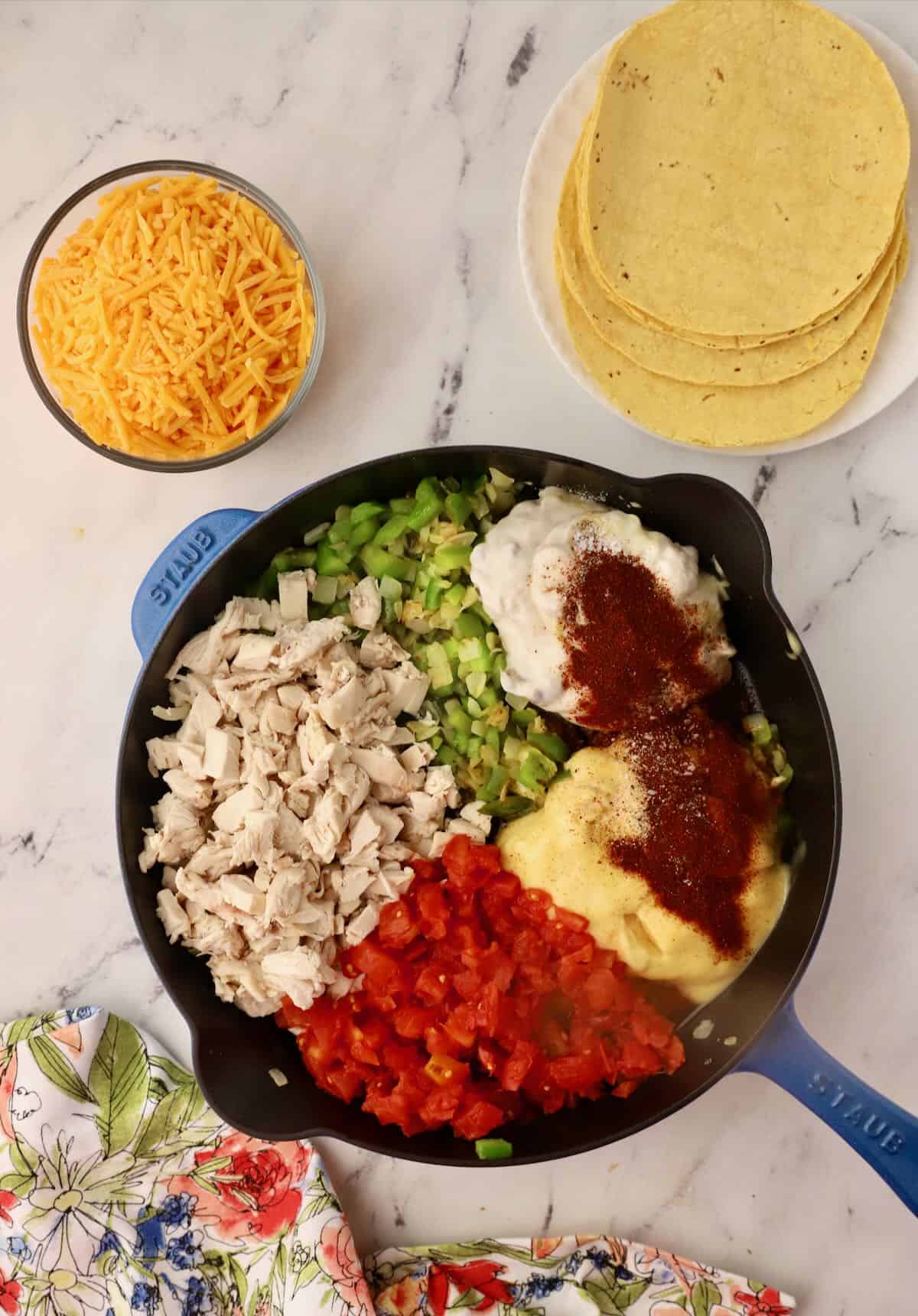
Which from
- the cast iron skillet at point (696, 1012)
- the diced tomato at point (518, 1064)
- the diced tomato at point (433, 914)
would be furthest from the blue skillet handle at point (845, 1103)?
the diced tomato at point (433, 914)

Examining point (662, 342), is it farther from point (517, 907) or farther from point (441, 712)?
point (517, 907)

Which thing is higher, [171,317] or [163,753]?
[171,317]

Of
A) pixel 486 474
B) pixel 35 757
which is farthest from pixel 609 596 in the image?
pixel 35 757

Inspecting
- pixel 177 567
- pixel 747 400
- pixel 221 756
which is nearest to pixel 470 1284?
pixel 221 756

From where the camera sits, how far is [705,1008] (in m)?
2.23

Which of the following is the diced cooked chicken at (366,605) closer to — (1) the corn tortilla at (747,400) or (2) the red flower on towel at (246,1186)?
(1) the corn tortilla at (747,400)

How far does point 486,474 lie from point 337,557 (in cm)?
35

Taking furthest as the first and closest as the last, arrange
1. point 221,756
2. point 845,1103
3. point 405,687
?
1. point 405,687
2. point 221,756
3. point 845,1103

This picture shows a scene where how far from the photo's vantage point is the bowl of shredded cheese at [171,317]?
2.08 meters

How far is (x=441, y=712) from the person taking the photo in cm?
225

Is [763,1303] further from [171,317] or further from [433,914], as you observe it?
[171,317]

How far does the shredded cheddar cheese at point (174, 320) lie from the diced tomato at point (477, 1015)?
40.1 inches

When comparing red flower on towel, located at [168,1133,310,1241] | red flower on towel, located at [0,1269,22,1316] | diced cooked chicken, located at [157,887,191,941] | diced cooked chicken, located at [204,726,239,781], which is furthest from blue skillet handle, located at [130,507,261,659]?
red flower on towel, located at [0,1269,22,1316]

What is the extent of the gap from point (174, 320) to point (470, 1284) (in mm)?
2128
